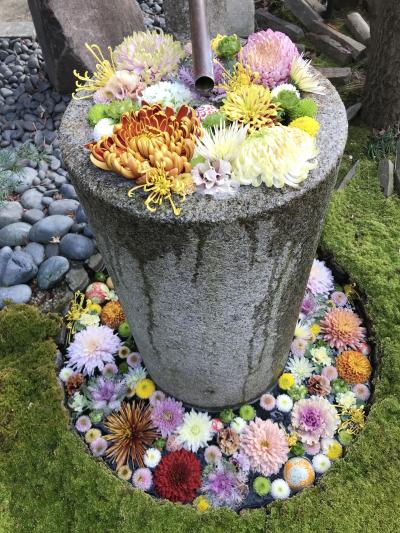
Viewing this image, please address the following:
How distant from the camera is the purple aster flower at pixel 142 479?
2053 mm

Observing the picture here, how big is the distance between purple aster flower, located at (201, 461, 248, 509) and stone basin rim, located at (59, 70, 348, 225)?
1.22m

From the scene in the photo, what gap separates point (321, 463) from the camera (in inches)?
82.0

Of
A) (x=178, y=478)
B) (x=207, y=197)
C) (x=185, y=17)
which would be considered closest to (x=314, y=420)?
(x=178, y=478)

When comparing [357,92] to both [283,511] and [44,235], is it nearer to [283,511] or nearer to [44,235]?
[44,235]

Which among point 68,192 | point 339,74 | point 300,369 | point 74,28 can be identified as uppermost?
point 74,28

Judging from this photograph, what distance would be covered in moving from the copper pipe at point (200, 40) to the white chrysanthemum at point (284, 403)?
1.44 m

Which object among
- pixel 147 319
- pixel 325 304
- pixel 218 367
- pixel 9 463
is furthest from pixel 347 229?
pixel 9 463

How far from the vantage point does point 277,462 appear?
205cm

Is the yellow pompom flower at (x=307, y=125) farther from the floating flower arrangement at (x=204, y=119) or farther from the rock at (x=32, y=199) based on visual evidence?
the rock at (x=32, y=199)

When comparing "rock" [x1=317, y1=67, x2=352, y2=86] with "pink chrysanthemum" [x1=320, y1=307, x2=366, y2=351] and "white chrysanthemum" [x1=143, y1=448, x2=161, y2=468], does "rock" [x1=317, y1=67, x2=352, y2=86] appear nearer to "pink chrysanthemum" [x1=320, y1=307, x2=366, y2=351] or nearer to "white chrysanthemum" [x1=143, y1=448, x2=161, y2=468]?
"pink chrysanthemum" [x1=320, y1=307, x2=366, y2=351]

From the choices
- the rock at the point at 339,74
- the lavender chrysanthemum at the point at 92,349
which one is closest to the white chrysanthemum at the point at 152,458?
the lavender chrysanthemum at the point at 92,349

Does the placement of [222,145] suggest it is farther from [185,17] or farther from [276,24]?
[276,24]

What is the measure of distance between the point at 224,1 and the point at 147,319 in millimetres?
2006

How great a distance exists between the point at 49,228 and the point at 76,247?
24 centimetres
